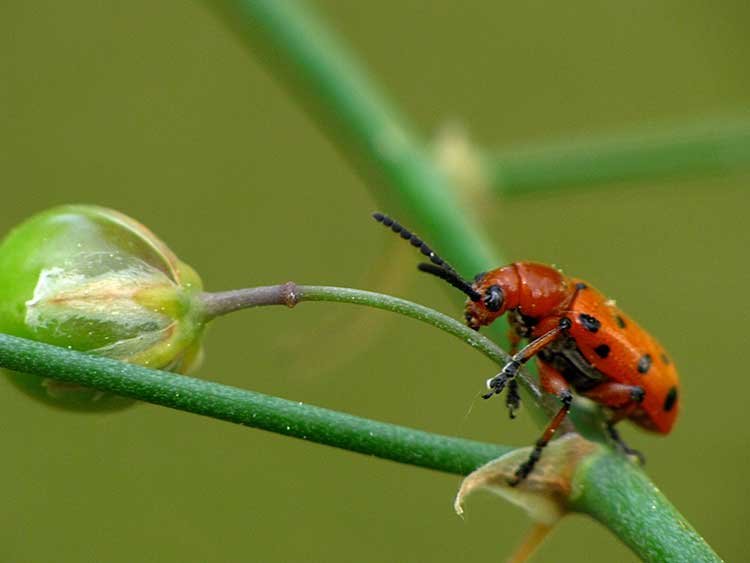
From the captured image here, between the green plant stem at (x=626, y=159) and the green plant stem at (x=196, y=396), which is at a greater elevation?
the green plant stem at (x=626, y=159)

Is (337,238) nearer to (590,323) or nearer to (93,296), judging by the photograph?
(590,323)

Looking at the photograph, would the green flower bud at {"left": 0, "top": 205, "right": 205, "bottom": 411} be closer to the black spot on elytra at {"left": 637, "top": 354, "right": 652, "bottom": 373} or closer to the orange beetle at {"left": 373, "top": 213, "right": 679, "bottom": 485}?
the orange beetle at {"left": 373, "top": 213, "right": 679, "bottom": 485}

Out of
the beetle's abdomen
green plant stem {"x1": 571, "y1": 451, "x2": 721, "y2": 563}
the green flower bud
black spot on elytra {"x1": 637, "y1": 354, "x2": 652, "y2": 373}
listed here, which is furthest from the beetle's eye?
the green flower bud

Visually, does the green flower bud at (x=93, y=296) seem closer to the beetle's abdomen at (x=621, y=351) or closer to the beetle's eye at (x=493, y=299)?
the beetle's eye at (x=493, y=299)

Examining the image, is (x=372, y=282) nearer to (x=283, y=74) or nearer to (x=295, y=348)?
(x=295, y=348)

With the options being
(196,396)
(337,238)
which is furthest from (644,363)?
(337,238)

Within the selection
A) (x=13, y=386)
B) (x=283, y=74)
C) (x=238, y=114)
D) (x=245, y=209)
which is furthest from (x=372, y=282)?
(x=238, y=114)

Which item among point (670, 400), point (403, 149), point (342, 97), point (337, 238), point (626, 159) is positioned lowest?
point (670, 400)

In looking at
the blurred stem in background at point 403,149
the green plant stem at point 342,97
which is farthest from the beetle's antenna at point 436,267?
the green plant stem at point 342,97
